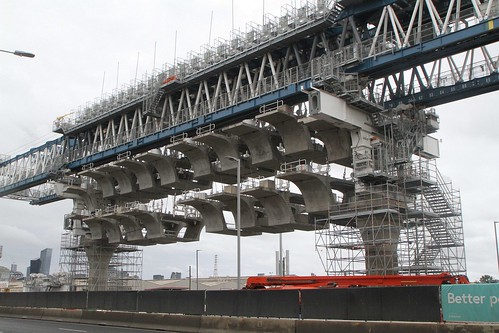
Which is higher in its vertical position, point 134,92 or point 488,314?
point 134,92

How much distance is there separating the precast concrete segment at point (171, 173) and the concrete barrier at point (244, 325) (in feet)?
99.2

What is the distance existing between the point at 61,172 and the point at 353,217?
38.1m

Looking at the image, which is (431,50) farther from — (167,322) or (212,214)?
(212,214)

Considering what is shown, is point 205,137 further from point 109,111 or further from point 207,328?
point 207,328

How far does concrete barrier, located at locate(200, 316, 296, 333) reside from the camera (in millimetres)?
18688

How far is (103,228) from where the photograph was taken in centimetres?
6197

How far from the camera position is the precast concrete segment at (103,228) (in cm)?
5978

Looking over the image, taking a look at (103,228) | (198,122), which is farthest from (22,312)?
(103,228)

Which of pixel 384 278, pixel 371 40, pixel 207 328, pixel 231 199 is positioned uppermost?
pixel 371 40

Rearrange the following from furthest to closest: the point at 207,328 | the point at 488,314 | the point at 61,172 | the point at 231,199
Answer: the point at 61,172 → the point at 231,199 → the point at 207,328 → the point at 488,314

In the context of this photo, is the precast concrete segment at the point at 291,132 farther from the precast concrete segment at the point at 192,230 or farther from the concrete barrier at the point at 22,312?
the precast concrete segment at the point at 192,230

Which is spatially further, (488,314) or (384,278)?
(384,278)

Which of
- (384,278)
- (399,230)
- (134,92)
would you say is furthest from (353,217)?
(134,92)

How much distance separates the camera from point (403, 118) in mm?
37812
